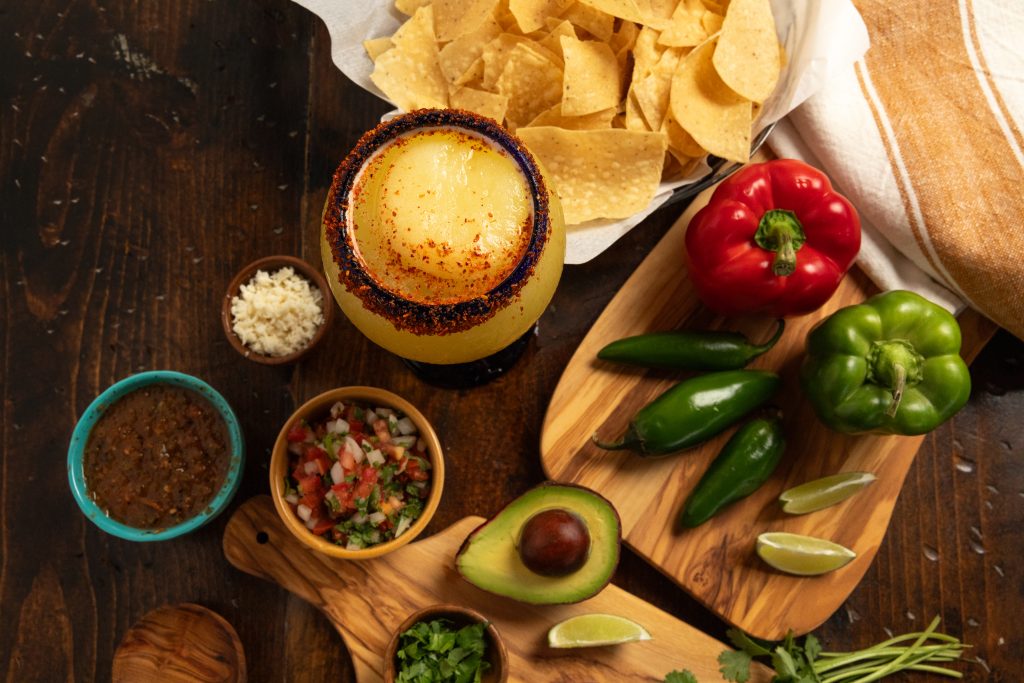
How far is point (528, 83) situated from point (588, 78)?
125 mm

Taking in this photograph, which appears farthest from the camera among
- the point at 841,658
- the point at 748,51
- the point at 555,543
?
the point at 841,658

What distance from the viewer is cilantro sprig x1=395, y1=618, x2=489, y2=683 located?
148 centimetres

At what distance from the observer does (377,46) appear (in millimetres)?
1612

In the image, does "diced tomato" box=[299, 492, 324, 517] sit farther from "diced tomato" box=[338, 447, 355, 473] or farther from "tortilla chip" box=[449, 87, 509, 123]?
"tortilla chip" box=[449, 87, 509, 123]

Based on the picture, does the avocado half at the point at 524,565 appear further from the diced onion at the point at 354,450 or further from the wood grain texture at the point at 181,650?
the wood grain texture at the point at 181,650

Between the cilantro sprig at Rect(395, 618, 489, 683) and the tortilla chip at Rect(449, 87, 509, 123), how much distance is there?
0.96 meters

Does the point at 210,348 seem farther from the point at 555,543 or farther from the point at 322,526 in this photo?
the point at 555,543

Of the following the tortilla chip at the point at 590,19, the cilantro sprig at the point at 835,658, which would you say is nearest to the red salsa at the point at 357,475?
the cilantro sprig at the point at 835,658

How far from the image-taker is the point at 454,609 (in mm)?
1509

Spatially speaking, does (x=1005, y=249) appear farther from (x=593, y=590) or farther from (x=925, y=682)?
(x=593, y=590)

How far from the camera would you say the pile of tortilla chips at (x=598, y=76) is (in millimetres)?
1537

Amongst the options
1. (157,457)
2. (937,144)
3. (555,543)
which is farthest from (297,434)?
(937,144)

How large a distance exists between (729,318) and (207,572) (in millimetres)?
1207

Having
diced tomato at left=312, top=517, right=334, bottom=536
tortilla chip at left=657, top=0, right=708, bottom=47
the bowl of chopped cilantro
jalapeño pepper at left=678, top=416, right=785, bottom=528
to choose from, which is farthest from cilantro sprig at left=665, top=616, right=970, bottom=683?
tortilla chip at left=657, top=0, right=708, bottom=47
